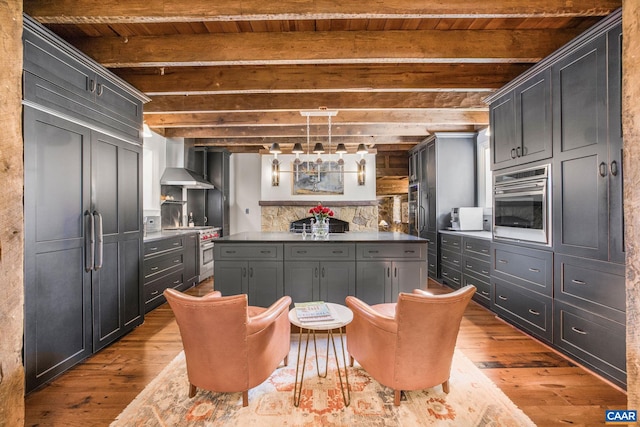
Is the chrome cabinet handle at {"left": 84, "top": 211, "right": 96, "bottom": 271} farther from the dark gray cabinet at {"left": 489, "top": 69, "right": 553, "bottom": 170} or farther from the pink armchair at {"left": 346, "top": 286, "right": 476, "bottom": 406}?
the dark gray cabinet at {"left": 489, "top": 69, "right": 553, "bottom": 170}

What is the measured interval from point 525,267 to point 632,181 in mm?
1776

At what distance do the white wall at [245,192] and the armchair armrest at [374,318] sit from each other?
18.4ft

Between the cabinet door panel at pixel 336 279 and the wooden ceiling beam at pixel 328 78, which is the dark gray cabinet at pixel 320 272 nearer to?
the cabinet door panel at pixel 336 279

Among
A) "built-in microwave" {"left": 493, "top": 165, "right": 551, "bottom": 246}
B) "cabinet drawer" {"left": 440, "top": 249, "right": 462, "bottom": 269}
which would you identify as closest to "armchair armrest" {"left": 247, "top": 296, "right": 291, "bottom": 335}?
"built-in microwave" {"left": 493, "top": 165, "right": 551, "bottom": 246}

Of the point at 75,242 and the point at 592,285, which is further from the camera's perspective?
the point at 75,242

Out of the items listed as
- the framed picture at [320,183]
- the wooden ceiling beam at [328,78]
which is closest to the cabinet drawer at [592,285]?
the wooden ceiling beam at [328,78]

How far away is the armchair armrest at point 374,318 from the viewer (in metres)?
1.75

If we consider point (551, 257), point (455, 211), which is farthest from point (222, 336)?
point (455, 211)

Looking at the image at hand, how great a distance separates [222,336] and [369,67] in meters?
3.13

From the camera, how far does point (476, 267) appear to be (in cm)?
383

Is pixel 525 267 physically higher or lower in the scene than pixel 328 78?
lower

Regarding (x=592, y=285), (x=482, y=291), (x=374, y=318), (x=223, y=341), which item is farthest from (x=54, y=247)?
(x=482, y=291)

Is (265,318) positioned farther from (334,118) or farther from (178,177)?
(178,177)

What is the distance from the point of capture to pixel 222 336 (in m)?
1.70
